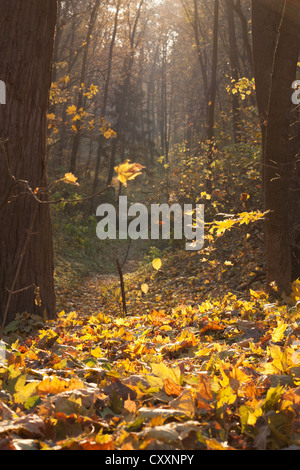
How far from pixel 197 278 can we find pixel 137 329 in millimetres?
6308

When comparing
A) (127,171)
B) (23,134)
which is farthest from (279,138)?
(127,171)

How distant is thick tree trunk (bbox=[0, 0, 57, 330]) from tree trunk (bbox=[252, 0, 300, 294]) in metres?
2.56

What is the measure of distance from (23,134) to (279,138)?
9.42ft

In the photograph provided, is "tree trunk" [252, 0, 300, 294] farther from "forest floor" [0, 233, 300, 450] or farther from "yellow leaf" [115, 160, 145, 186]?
"yellow leaf" [115, 160, 145, 186]

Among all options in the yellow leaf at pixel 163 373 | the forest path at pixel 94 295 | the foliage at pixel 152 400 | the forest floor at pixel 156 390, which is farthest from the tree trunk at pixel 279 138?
the yellow leaf at pixel 163 373

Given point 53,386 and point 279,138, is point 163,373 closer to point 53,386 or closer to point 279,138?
point 53,386

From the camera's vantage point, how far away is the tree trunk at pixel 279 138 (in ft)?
16.4

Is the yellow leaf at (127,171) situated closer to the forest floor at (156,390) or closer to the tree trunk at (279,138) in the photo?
the forest floor at (156,390)

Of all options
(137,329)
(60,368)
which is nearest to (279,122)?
(137,329)

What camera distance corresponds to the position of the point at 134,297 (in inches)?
429

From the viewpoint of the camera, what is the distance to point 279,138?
5.14 metres

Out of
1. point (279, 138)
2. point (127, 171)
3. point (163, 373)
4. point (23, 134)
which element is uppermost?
point (279, 138)

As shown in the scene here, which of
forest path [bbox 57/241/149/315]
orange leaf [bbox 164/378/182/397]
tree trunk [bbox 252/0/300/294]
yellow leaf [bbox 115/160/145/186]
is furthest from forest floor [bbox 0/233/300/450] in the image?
forest path [bbox 57/241/149/315]

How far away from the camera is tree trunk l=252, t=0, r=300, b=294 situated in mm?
5008
